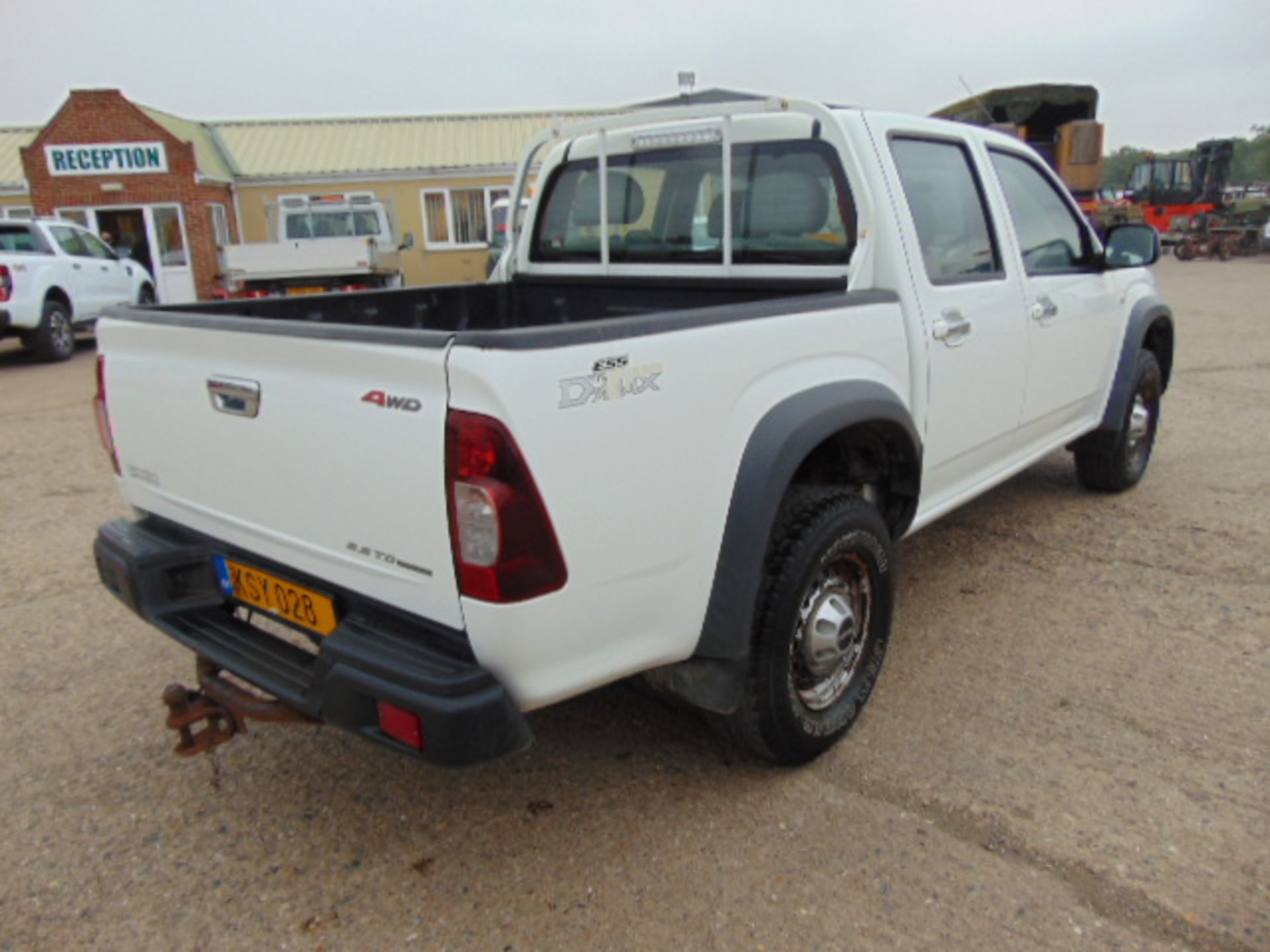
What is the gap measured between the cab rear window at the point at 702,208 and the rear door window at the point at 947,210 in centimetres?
28

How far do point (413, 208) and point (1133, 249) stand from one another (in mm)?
22637

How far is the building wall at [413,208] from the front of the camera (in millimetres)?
24359

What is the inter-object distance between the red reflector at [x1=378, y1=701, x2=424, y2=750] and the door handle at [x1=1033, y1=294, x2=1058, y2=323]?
119 inches

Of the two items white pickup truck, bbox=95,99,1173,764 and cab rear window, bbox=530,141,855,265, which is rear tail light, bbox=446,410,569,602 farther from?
cab rear window, bbox=530,141,855,265

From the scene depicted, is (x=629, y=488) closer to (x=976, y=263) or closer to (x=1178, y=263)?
(x=976, y=263)

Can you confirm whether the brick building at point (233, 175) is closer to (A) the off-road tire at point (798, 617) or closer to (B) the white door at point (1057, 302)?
(B) the white door at point (1057, 302)

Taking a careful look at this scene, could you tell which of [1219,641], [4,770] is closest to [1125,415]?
[1219,641]

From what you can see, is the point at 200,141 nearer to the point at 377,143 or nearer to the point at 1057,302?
the point at 377,143

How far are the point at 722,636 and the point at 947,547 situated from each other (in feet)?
8.47

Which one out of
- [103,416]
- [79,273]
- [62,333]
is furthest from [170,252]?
[103,416]

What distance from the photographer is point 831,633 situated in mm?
2771

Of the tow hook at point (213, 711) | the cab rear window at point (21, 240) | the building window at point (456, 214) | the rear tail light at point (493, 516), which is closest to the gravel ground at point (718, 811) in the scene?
the tow hook at point (213, 711)

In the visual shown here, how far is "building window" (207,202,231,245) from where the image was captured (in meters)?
22.6

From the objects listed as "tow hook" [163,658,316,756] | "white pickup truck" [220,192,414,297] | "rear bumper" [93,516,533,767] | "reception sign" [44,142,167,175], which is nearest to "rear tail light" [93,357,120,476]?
"rear bumper" [93,516,533,767]
